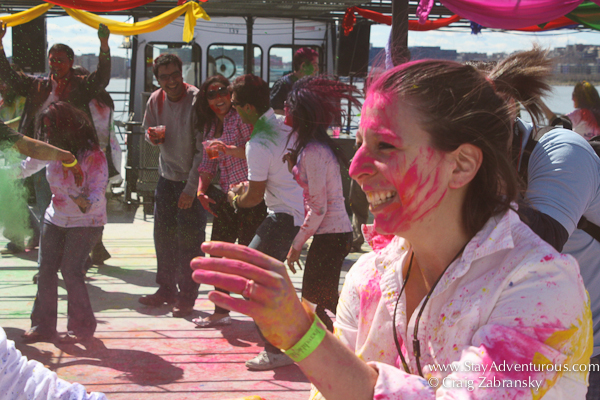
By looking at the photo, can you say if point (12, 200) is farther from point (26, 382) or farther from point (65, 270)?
point (26, 382)

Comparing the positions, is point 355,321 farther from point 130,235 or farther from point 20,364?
point 130,235

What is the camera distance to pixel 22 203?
5.77 metres

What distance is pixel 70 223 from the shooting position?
384 cm

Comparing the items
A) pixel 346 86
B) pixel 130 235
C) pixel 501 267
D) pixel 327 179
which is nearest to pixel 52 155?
pixel 327 179

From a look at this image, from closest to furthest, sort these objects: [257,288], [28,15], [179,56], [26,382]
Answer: [257,288], [26,382], [28,15], [179,56]

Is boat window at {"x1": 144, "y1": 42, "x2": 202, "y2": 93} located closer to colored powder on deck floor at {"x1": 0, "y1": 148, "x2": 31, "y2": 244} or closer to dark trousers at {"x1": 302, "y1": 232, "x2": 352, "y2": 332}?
colored powder on deck floor at {"x1": 0, "y1": 148, "x2": 31, "y2": 244}

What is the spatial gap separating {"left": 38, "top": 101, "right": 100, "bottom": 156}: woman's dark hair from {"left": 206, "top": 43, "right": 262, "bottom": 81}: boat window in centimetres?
720

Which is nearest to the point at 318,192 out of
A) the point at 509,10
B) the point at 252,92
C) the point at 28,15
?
the point at 252,92

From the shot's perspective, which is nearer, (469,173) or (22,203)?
(469,173)

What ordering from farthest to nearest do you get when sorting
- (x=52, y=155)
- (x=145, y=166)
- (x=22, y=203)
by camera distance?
(x=145, y=166), (x=22, y=203), (x=52, y=155)

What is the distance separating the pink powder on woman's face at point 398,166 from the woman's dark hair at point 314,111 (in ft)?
4.86

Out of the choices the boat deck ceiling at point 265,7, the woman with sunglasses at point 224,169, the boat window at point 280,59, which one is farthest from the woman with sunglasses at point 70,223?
the boat window at point 280,59

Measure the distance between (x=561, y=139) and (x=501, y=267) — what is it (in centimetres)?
74

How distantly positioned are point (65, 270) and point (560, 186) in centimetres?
326
